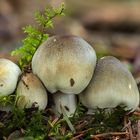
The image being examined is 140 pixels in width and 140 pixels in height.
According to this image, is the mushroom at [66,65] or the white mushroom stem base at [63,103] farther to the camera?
the white mushroom stem base at [63,103]

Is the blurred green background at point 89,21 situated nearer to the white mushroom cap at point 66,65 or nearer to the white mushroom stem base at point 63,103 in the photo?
the white mushroom stem base at point 63,103

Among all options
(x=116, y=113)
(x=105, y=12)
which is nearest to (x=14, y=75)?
(x=116, y=113)

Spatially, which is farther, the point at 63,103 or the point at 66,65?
the point at 63,103

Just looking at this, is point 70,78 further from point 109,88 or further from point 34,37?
point 34,37

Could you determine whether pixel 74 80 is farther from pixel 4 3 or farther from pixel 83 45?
pixel 4 3

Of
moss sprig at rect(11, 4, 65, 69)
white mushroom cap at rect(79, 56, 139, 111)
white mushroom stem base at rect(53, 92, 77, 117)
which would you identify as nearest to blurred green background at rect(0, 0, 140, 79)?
moss sprig at rect(11, 4, 65, 69)

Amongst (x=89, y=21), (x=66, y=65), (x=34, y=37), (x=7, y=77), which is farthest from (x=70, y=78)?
(x=89, y=21)

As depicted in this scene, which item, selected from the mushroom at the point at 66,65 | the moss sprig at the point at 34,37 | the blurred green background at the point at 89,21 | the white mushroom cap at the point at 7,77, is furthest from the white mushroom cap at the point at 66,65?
the blurred green background at the point at 89,21
